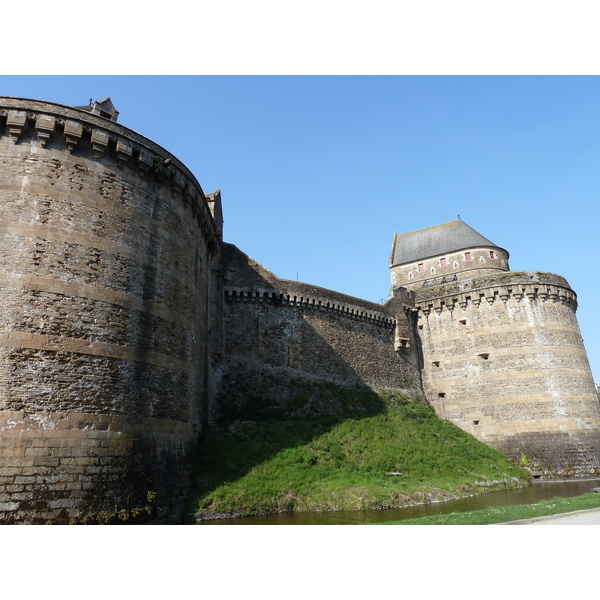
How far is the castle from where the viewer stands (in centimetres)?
992

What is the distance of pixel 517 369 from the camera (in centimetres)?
2444

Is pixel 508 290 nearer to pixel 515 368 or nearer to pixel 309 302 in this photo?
pixel 515 368

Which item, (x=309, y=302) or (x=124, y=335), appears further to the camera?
(x=309, y=302)

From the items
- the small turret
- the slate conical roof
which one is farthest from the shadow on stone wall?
the slate conical roof

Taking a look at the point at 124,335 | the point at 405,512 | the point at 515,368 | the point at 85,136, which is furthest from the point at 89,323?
the point at 515,368

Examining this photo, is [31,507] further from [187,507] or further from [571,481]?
[571,481]

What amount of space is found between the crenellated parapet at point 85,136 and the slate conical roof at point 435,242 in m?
28.7

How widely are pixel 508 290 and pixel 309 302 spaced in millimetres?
11526

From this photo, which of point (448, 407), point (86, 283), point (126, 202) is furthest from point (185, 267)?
point (448, 407)

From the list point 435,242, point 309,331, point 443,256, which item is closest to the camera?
point 309,331

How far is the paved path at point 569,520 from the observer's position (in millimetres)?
8344

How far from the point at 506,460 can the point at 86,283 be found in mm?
20903

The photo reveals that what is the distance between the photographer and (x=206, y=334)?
17734 mm

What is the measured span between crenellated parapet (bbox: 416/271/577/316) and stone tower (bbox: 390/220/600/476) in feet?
0.17
